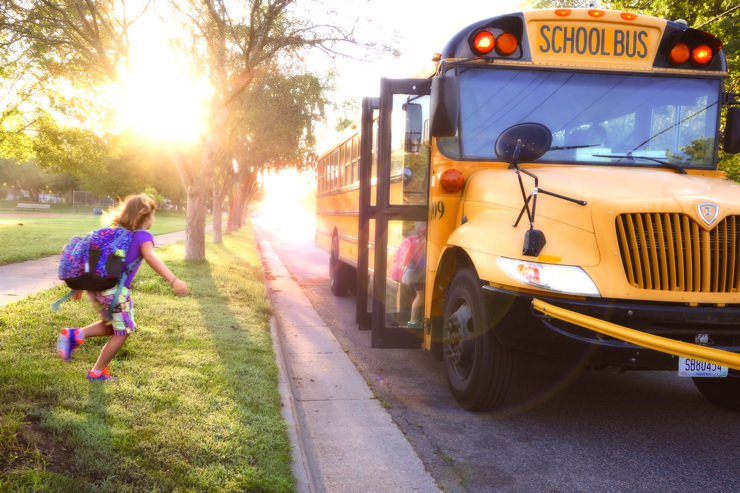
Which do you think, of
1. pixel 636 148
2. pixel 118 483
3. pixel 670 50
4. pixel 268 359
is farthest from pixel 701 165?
pixel 118 483

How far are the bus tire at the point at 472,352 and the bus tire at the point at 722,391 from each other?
5.98ft

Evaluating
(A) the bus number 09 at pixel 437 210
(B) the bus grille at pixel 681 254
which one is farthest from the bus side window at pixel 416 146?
(B) the bus grille at pixel 681 254

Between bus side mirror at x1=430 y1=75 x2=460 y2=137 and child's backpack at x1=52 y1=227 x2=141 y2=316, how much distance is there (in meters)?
2.34

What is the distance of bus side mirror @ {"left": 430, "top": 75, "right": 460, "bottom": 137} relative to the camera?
172 inches

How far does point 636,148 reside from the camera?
477cm

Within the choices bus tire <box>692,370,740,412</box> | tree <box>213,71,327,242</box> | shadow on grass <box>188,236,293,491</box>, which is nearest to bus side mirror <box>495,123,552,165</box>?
bus tire <box>692,370,740,412</box>

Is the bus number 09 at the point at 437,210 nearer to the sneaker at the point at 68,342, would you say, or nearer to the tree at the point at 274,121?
the sneaker at the point at 68,342

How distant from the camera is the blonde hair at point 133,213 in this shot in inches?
171

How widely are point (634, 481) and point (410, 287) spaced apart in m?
2.49

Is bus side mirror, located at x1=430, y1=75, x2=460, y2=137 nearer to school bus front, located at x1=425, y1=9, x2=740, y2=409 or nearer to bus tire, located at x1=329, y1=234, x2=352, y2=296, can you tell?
school bus front, located at x1=425, y1=9, x2=740, y2=409

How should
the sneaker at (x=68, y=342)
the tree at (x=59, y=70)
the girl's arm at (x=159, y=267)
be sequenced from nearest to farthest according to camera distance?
the girl's arm at (x=159, y=267) < the sneaker at (x=68, y=342) < the tree at (x=59, y=70)

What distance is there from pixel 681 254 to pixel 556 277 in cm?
72

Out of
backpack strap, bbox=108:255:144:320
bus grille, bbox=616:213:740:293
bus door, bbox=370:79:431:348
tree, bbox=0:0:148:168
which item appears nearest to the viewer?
bus grille, bbox=616:213:740:293

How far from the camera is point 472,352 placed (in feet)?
14.5
